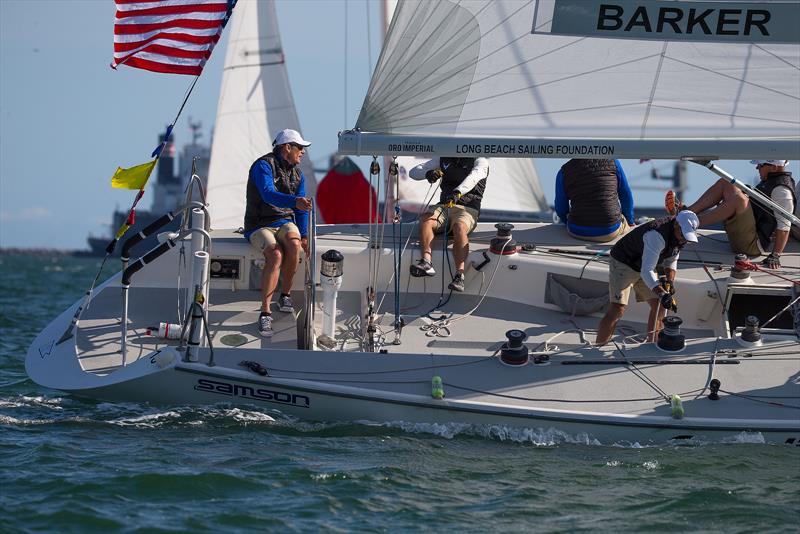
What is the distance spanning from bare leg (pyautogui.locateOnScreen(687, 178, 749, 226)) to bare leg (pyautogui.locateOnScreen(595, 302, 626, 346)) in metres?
1.58

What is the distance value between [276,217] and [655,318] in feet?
9.12

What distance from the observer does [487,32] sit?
8000 mm

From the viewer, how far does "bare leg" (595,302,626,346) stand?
8328 mm

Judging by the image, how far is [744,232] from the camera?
952 cm

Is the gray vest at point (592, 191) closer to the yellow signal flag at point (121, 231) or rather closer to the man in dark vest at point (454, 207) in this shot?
the man in dark vest at point (454, 207)

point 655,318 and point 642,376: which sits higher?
point 655,318

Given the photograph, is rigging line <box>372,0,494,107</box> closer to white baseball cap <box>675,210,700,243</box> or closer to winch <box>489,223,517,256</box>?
white baseball cap <box>675,210,700,243</box>

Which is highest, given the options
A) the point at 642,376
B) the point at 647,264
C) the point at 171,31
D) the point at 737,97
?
the point at 171,31

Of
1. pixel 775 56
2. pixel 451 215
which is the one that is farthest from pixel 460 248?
pixel 775 56

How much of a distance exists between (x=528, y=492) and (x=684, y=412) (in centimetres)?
140

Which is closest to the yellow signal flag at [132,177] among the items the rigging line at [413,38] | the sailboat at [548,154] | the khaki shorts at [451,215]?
the sailboat at [548,154]

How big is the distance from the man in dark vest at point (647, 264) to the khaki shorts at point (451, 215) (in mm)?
1424

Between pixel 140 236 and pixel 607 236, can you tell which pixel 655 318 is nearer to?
pixel 607 236

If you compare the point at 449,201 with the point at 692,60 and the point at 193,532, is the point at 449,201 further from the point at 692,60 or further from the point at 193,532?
the point at 193,532
